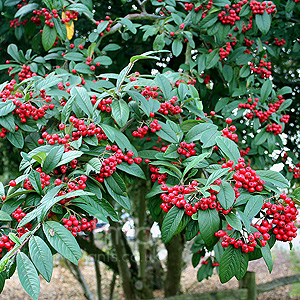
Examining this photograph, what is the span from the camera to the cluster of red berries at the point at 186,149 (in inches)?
59.0

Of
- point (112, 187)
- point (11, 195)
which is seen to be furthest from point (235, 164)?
point (11, 195)

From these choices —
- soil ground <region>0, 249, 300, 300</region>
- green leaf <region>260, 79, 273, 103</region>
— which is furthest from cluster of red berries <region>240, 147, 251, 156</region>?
soil ground <region>0, 249, 300, 300</region>

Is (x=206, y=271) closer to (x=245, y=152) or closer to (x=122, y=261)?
(x=245, y=152)

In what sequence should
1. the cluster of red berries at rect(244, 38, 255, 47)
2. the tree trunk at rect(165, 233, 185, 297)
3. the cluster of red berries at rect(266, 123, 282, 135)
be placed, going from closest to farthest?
1. the cluster of red berries at rect(266, 123, 282, 135)
2. the cluster of red berries at rect(244, 38, 255, 47)
3. the tree trunk at rect(165, 233, 185, 297)

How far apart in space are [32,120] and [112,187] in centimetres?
52

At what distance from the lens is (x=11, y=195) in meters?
1.21

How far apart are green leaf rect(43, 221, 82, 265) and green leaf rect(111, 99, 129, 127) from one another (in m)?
0.48

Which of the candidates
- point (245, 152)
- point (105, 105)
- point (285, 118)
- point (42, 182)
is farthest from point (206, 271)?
point (42, 182)

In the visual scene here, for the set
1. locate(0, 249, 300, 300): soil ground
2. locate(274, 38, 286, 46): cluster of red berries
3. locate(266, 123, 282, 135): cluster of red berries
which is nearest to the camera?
locate(266, 123, 282, 135): cluster of red berries

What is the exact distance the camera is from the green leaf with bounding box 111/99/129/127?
1.40m

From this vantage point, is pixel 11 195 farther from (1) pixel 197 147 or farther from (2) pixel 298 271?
(2) pixel 298 271

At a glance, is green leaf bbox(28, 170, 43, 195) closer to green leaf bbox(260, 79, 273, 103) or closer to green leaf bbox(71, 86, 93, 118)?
green leaf bbox(71, 86, 93, 118)

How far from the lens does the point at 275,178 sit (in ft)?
4.51

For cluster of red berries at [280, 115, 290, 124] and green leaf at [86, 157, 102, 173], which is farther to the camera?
cluster of red berries at [280, 115, 290, 124]
